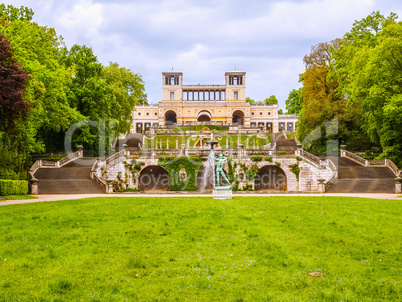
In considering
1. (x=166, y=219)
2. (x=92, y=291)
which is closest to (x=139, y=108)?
(x=166, y=219)

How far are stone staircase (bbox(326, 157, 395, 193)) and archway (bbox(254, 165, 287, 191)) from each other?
509cm

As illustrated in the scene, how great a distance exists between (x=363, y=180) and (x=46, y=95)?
26011 millimetres

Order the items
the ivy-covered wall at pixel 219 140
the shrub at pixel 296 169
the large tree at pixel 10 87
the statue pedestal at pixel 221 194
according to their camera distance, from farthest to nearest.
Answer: the ivy-covered wall at pixel 219 140
the shrub at pixel 296 169
the large tree at pixel 10 87
the statue pedestal at pixel 221 194

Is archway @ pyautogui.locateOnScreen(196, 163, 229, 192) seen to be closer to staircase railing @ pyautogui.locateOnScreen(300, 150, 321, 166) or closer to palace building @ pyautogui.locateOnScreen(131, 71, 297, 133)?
staircase railing @ pyautogui.locateOnScreen(300, 150, 321, 166)

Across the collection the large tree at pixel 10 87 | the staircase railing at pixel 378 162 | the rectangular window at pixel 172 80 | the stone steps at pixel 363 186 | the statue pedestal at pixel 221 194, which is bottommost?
the stone steps at pixel 363 186

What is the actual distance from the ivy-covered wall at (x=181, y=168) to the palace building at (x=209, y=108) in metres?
50.2

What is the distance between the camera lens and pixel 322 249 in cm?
908

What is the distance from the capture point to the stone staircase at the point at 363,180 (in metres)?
28.8

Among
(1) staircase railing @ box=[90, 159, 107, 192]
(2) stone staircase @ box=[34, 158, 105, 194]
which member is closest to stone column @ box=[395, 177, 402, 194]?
(1) staircase railing @ box=[90, 159, 107, 192]

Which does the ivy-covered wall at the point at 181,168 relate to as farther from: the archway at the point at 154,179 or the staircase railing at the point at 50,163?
the staircase railing at the point at 50,163

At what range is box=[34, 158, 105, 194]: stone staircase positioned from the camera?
28.6m

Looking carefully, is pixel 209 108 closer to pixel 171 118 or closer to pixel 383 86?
pixel 171 118

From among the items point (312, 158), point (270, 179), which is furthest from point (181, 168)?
point (312, 158)

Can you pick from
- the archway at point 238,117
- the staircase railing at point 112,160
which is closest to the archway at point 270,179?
the staircase railing at point 112,160
